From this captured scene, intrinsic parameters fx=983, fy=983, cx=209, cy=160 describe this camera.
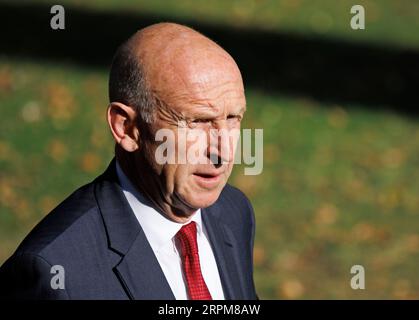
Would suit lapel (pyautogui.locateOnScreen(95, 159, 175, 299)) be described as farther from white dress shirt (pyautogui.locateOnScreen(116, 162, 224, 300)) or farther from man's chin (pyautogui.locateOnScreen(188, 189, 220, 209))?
man's chin (pyautogui.locateOnScreen(188, 189, 220, 209))

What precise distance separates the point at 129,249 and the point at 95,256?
12 cm

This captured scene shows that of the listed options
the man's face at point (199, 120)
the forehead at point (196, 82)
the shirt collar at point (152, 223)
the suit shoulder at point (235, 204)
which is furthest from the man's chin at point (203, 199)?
the suit shoulder at point (235, 204)

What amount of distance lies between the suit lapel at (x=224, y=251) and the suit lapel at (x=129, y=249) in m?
0.27

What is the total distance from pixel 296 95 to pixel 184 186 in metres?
8.53

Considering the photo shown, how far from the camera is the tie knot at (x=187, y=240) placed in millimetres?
3188

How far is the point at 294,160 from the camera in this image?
9945mm

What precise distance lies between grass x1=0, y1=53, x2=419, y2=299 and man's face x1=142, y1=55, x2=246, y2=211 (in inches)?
185

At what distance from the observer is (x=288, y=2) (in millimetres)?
14250

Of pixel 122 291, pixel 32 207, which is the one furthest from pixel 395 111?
pixel 122 291

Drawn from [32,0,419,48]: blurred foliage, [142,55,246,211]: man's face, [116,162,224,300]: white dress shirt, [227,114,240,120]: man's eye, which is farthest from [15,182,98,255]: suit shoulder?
[32,0,419,48]: blurred foliage

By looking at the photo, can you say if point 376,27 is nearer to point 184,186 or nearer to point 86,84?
point 86,84
